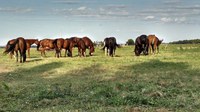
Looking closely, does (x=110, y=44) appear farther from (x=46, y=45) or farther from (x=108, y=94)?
(x=108, y=94)

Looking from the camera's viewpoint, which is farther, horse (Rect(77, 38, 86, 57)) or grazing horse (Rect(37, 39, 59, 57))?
grazing horse (Rect(37, 39, 59, 57))

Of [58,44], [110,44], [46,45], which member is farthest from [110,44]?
[46,45]

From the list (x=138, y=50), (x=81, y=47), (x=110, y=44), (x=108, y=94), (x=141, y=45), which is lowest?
(x=108, y=94)

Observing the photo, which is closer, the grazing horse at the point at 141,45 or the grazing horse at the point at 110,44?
the grazing horse at the point at 110,44

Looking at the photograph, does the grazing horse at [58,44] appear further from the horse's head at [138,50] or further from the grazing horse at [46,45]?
the horse's head at [138,50]

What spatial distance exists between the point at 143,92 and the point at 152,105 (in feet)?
7.80

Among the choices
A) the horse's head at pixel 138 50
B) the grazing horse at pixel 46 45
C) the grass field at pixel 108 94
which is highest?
the grazing horse at pixel 46 45

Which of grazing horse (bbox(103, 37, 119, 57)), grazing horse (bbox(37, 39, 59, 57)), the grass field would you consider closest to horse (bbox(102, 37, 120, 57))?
grazing horse (bbox(103, 37, 119, 57))

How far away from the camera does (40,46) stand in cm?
4172

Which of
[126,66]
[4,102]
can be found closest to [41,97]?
[4,102]

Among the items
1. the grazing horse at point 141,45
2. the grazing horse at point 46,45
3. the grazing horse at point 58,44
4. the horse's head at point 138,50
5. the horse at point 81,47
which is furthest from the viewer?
the grazing horse at point 46,45

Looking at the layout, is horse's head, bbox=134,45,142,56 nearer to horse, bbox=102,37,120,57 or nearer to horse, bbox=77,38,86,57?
horse, bbox=102,37,120,57

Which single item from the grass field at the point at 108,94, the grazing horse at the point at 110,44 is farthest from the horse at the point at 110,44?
the grass field at the point at 108,94

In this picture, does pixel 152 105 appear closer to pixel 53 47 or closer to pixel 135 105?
pixel 135 105
